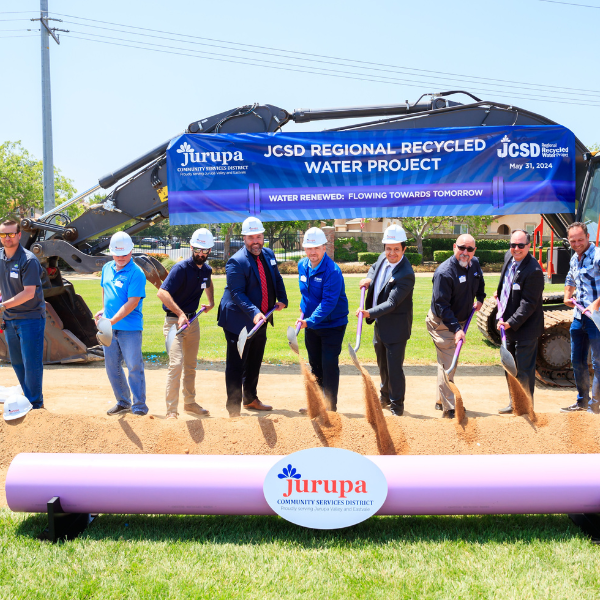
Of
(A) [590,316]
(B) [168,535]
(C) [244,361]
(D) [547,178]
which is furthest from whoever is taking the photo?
(D) [547,178]

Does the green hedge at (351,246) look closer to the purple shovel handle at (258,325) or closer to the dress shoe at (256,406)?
the dress shoe at (256,406)

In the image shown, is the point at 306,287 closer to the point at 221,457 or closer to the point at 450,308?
the point at 450,308

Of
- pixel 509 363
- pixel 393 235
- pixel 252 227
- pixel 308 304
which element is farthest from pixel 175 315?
pixel 509 363

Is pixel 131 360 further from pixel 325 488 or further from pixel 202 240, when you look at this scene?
pixel 325 488

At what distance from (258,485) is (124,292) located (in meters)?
2.78

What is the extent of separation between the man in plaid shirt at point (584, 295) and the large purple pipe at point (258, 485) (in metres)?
2.55

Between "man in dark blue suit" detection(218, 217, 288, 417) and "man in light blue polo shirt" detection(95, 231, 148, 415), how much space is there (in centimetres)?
84

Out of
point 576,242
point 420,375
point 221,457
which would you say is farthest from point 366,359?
point 221,457

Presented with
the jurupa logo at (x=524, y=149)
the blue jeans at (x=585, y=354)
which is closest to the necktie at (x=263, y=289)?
the blue jeans at (x=585, y=354)

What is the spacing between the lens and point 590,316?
5.77 metres

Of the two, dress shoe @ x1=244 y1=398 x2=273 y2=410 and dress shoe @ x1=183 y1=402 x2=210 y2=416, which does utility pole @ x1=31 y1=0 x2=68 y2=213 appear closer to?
dress shoe @ x1=183 y1=402 x2=210 y2=416

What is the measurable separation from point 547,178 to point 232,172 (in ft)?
14.4

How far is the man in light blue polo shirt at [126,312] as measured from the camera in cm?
574

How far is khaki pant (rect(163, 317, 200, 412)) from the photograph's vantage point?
6.04 meters
